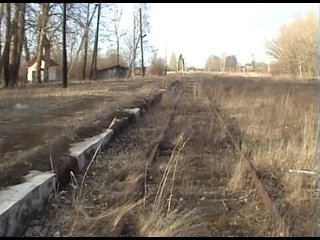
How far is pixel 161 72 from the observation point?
339 feet

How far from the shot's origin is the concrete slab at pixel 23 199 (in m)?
4.55

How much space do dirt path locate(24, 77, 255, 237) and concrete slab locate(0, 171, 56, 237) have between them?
0.14m

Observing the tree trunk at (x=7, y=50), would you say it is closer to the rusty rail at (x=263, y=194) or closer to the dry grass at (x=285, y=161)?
the dry grass at (x=285, y=161)

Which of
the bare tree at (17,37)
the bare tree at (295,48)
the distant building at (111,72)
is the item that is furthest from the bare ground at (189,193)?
the distant building at (111,72)

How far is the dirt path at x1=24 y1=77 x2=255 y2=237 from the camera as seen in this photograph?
16.0 feet

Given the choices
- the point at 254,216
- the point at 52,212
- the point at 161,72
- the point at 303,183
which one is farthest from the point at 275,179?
the point at 161,72

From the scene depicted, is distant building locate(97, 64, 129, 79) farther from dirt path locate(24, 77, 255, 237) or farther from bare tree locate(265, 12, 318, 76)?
dirt path locate(24, 77, 255, 237)

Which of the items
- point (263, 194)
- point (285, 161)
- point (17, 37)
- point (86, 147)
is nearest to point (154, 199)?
point (263, 194)

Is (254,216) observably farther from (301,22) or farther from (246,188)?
(301,22)

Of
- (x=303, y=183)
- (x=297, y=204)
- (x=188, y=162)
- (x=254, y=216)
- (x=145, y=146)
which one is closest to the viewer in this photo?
(x=254, y=216)

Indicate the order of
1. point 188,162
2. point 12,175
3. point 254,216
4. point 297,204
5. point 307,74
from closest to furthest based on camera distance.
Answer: point 254,216
point 297,204
point 12,175
point 188,162
point 307,74

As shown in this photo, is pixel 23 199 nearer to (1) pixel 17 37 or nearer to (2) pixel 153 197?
A: (2) pixel 153 197

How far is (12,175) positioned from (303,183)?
3.96 m

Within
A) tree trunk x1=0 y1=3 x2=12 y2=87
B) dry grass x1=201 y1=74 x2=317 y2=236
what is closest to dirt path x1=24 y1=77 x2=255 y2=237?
dry grass x1=201 y1=74 x2=317 y2=236
